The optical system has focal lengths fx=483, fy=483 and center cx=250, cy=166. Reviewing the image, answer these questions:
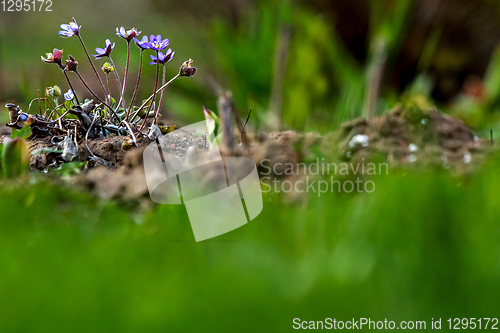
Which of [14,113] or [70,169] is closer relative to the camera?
[70,169]

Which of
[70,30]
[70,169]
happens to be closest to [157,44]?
[70,30]

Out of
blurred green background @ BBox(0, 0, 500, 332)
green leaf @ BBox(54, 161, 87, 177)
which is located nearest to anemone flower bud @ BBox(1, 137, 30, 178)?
green leaf @ BBox(54, 161, 87, 177)

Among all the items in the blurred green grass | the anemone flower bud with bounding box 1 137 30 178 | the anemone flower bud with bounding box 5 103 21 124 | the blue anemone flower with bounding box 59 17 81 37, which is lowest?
the blurred green grass

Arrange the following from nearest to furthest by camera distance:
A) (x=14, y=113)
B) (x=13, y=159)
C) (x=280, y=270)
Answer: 1. (x=280, y=270)
2. (x=13, y=159)
3. (x=14, y=113)

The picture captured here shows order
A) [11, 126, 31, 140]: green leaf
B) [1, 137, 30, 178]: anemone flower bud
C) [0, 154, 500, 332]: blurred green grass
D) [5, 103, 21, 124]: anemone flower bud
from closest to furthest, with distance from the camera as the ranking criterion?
[0, 154, 500, 332]: blurred green grass → [1, 137, 30, 178]: anemone flower bud → [11, 126, 31, 140]: green leaf → [5, 103, 21, 124]: anemone flower bud

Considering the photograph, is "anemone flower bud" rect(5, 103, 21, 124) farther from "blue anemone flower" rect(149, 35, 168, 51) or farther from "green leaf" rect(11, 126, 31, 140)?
"blue anemone flower" rect(149, 35, 168, 51)

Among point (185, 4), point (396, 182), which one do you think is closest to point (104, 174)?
point (396, 182)

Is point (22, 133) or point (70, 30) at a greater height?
point (70, 30)

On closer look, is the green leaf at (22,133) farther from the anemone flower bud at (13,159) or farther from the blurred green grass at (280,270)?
the blurred green grass at (280,270)

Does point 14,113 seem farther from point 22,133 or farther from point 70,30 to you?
point 70,30

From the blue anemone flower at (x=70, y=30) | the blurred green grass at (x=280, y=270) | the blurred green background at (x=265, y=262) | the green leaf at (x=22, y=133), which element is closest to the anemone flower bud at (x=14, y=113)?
the green leaf at (x=22, y=133)

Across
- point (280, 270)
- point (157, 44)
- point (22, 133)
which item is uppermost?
point (157, 44)
